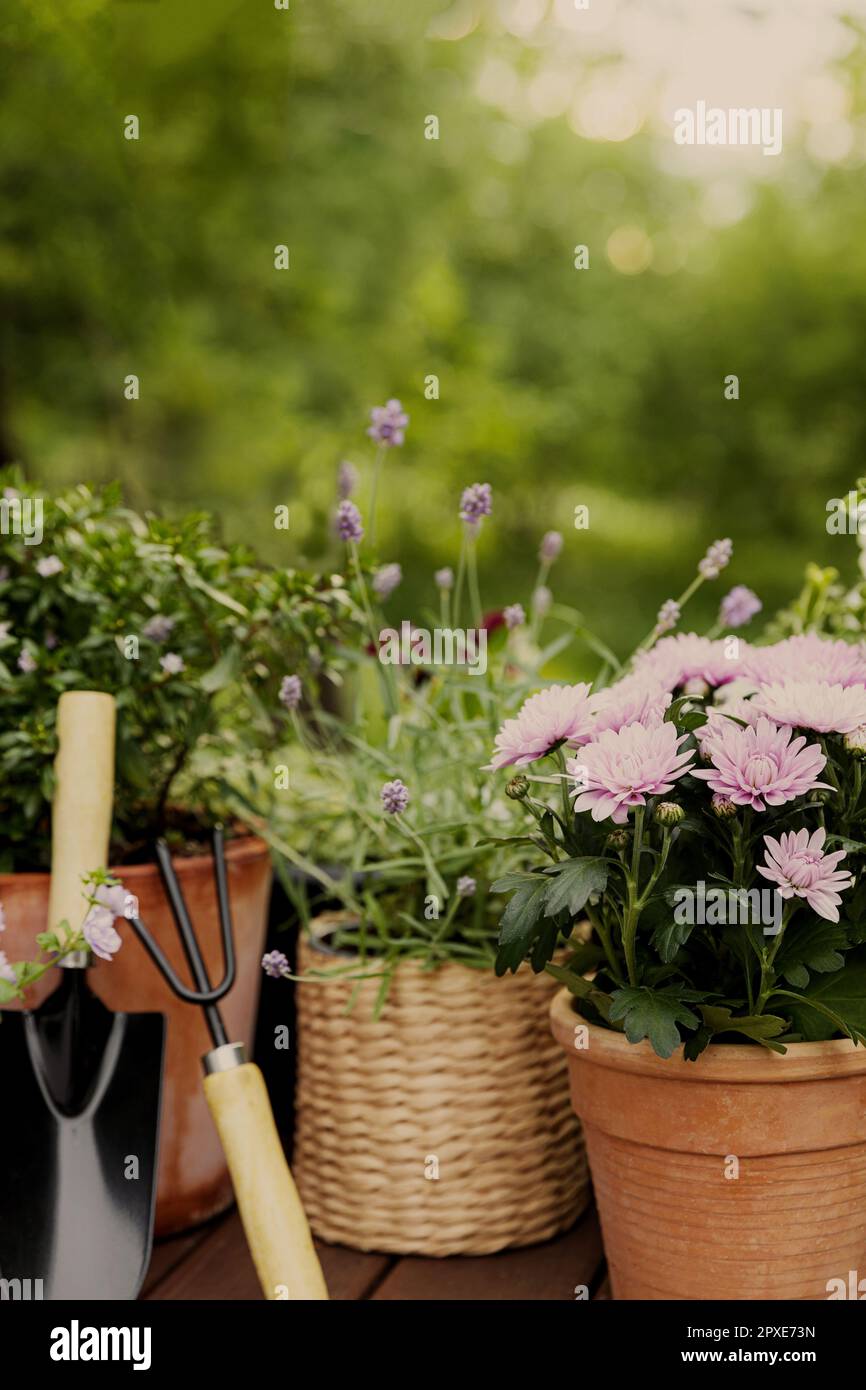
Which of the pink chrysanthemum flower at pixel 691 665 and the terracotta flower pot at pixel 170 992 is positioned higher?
the pink chrysanthemum flower at pixel 691 665

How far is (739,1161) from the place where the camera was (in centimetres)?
81

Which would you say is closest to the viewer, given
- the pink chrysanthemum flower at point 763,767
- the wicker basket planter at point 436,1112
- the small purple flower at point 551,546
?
the pink chrysanthemum flower at point 763,767

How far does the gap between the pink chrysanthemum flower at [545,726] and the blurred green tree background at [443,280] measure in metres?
1.27

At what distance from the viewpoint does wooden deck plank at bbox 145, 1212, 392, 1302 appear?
40.1 inches

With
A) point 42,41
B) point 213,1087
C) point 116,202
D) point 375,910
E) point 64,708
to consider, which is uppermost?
point 42,41

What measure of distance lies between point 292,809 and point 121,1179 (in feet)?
1.50

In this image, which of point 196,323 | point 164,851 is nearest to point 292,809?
point 164,851

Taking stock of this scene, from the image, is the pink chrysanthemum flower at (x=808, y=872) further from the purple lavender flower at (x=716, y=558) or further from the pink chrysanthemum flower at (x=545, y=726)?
the purple lavender flower at (x=716, y=558)

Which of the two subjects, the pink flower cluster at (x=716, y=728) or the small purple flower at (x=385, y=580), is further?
the small purple flower at (x=385, y=580)

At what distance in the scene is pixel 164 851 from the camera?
108 centimetres

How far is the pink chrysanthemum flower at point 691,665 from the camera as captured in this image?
0.92 metres

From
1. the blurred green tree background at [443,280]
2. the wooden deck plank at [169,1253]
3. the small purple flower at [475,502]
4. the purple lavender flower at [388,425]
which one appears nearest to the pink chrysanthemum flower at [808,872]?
the small purple flower at [475,502]
